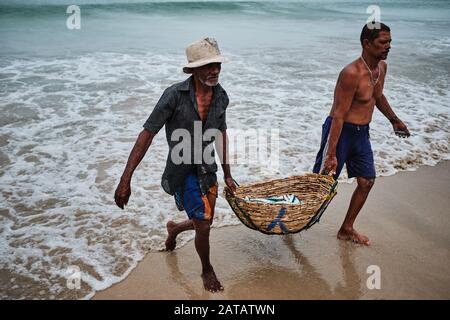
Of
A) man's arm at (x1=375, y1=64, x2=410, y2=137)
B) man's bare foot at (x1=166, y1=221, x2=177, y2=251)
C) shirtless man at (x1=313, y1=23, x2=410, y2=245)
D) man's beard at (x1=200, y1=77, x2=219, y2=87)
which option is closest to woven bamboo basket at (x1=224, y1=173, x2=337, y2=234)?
shirtless man at (x1=313, y1=23, x2=410, y2=245)

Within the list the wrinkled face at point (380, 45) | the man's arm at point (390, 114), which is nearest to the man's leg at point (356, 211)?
the man's arm at point (390, 114)

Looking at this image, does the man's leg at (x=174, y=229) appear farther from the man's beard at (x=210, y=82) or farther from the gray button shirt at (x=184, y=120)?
the man's beard at (x=210, y=82)

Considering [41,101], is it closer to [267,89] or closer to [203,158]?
[267,89]

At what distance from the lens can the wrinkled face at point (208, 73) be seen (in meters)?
2.47

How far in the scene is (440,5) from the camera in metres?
33.6

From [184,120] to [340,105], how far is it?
126 cm

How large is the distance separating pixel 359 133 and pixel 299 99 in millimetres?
4817

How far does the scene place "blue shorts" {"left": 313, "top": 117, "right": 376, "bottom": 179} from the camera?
10.5ft

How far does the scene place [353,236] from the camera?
3496 mm

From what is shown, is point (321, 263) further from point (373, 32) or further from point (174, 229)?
point (373, 32)

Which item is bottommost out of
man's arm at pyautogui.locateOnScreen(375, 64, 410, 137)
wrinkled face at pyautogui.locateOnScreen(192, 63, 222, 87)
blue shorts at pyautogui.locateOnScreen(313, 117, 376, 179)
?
blue shorts at pyautogui.locateOnScreen(313, 117, 376, 179)

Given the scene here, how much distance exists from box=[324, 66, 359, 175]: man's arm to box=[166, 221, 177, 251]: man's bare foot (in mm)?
1339

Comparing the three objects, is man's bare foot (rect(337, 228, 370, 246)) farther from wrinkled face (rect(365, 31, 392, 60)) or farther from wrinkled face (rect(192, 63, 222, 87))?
wrinkled face (rect(192, 63, 222, 87))

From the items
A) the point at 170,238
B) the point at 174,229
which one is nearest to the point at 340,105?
the point at 174,229
